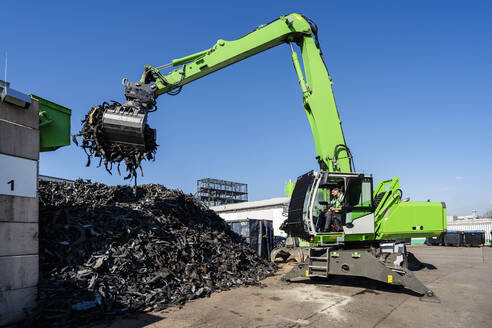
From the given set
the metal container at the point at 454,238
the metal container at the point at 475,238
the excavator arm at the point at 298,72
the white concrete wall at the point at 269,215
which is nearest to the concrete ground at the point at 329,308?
the excavator arm at the point at 298,72

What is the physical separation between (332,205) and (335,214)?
349 mm

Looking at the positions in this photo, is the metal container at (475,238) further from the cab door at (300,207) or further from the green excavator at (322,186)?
the cab door at (300,207)

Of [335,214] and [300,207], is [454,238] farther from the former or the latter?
[300,207]

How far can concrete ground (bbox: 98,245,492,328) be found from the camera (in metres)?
5.89

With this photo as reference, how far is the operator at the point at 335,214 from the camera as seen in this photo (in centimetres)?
866

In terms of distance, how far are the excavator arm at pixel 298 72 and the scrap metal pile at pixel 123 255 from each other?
364 centimetres

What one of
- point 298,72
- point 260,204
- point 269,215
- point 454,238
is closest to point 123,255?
point 298,72

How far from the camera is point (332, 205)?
29.6 feet

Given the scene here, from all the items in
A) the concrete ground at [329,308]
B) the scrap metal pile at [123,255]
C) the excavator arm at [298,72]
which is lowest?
the concrete ground at [329,308]

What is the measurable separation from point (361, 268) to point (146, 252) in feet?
18.8

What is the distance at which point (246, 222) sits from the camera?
1542cm

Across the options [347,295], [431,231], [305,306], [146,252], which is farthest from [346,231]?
[146,252]

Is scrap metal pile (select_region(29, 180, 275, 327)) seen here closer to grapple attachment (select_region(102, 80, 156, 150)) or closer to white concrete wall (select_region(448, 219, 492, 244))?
grapple attachment (select_region(102, 80, 156, 150))

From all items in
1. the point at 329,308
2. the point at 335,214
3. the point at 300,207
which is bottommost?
the point at 329,308
